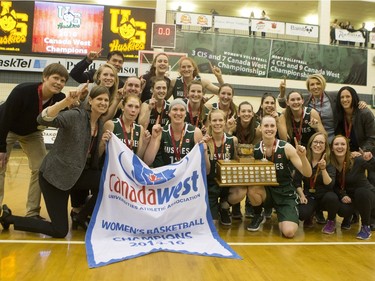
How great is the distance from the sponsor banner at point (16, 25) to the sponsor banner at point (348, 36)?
10014 mm

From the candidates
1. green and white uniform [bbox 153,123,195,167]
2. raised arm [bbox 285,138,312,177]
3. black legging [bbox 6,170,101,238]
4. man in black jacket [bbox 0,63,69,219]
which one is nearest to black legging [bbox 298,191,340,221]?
raised arm [bbox 285,138,312,177]

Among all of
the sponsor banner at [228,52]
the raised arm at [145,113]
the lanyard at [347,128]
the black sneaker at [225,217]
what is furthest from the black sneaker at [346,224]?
the sponsor banner at [228,52]

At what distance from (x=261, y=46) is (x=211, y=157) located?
8.47m

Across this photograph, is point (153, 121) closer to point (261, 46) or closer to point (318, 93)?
point (318, 93)

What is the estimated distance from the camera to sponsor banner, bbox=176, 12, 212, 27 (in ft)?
35.3

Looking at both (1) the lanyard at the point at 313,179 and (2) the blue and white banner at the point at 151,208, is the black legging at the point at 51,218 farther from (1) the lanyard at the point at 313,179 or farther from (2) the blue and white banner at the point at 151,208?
(1) the lanyard at the point at 313,179

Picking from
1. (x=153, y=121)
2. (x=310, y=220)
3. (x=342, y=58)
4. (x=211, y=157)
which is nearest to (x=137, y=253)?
(x=211, y=157)

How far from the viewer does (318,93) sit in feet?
13.8

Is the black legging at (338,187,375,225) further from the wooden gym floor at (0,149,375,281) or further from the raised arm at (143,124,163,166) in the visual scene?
the raised arm at (143,124,163,166)

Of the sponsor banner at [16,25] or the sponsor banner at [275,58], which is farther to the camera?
the sponsor banner at [275,58]

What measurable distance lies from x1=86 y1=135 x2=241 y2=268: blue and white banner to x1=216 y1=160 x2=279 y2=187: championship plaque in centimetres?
26

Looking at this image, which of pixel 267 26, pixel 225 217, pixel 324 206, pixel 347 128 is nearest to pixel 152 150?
pixel 225 217

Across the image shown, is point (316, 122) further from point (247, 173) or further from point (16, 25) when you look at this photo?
point (16, 25)

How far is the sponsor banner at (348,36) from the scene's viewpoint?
11.6m
